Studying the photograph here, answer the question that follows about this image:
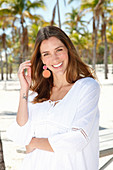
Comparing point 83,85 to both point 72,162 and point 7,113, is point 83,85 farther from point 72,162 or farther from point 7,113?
point 7,113

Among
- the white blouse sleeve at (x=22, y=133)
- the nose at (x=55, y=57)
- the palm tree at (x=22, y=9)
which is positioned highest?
the palm tree at (x=22, y=9)

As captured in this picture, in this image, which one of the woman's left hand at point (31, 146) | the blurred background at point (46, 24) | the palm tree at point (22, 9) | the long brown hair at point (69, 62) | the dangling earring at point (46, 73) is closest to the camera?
the woman's left hand at point (31, 146)

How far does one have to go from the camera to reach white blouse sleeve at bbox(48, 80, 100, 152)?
148 centimetres

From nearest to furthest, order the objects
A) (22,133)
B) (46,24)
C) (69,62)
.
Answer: (22,133) < (69,62) < (46,24)

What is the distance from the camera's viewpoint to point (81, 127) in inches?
58.4

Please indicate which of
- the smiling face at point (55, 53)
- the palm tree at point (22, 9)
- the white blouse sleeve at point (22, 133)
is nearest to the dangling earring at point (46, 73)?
the smiling face at point (55, 53)

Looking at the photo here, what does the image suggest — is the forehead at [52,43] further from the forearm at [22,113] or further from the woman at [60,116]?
the forearm at [22,113]

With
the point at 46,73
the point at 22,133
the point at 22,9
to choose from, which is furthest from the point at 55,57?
the point at 22,9

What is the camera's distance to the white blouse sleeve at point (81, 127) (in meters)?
1.48

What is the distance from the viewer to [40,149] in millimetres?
1645

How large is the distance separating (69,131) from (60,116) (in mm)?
138

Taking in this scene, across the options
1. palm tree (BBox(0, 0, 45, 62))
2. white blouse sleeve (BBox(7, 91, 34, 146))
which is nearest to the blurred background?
palm tree (BBox(0, 0, 45, 62))

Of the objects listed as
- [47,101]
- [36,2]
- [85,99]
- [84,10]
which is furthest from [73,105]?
[84,10]

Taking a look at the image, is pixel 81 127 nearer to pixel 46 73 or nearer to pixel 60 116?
pixel 60 116
